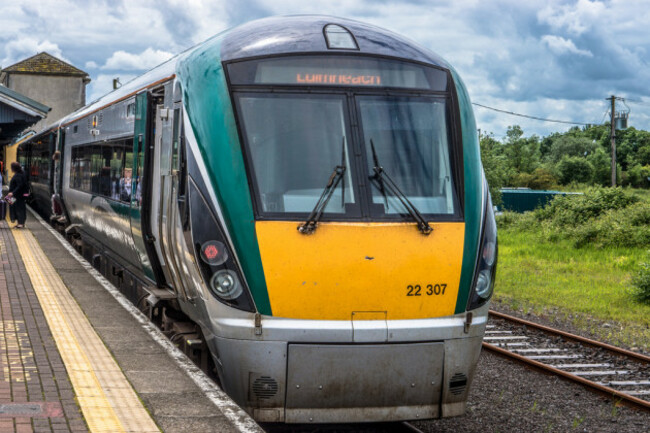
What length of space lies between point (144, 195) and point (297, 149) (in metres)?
2.72

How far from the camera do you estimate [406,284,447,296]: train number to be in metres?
6.14

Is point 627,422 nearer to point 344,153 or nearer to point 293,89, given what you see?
point 344,153

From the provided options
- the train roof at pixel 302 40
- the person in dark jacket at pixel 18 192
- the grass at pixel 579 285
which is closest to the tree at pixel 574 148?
the grass at pixel 579 285

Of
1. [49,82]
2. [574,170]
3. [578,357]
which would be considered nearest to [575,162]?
[574,170]

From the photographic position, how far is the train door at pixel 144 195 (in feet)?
28.0

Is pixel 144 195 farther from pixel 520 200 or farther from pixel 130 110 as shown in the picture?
pixel 520 200

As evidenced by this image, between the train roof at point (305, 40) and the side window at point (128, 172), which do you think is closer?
the train roof at point (305, 40)

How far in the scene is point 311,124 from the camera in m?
6.52

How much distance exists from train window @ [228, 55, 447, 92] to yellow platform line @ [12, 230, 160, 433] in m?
2.43

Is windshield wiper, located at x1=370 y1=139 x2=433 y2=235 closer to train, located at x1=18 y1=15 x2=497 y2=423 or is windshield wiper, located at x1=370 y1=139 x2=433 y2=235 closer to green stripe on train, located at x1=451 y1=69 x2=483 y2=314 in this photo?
train, located at x1=18 y1=15 x2=497 y2=423

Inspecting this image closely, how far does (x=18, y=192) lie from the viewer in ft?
67.7

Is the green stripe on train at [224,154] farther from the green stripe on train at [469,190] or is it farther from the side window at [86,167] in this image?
the side window at [86,167]

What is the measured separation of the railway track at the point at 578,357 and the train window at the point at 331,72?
382 cm

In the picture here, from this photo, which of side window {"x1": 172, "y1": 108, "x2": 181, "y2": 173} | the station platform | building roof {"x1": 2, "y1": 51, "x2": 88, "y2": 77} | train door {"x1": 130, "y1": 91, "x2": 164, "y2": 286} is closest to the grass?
train door {"x1": 130, "y1": 91, "x2": 164, "y2": 286}
